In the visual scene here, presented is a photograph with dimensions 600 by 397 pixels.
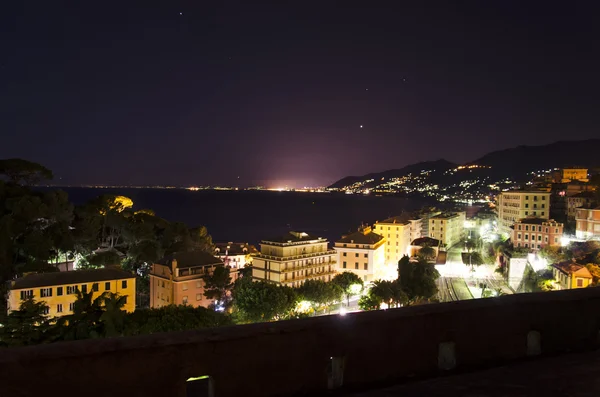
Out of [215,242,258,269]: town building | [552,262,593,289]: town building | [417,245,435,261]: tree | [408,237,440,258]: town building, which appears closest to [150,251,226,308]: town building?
[215,242,258,269]: town building

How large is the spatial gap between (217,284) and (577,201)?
52981mm

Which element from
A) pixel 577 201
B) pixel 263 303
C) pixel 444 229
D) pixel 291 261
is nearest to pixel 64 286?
pixel 263 303

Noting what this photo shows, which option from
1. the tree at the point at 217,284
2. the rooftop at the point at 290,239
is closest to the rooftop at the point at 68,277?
the tree at the point at 217,284

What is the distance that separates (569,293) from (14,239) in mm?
38162

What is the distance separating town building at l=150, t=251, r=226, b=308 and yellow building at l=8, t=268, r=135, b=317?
12.7 feet

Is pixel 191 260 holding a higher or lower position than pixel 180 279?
higher

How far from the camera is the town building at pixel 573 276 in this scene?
33062 millimetres

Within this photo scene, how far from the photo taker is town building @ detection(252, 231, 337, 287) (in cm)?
4666

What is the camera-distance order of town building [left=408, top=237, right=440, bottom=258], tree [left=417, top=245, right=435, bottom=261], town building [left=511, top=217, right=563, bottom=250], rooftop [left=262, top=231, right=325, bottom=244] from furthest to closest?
town building [left=408, top=237, right=440, bottom=258] → tree [left=417, top=245, right=435, bottom=261] → town building [left=511, top=217, right=563, bottom=250] → rooftop [left=262, top=231, right=325, bottom=244]

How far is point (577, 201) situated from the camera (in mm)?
64562

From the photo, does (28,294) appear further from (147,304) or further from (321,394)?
(321,394)

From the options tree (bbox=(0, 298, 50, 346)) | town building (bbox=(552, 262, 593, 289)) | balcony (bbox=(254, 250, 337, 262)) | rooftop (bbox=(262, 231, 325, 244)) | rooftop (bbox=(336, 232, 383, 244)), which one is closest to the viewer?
tree (bbox=(0, 298, 50, 346))

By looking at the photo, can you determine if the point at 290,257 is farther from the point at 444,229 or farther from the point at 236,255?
the point at 444,229

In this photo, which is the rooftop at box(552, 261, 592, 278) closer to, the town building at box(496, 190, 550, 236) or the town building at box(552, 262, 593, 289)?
the town building at box(552, 262, 593, 289)
